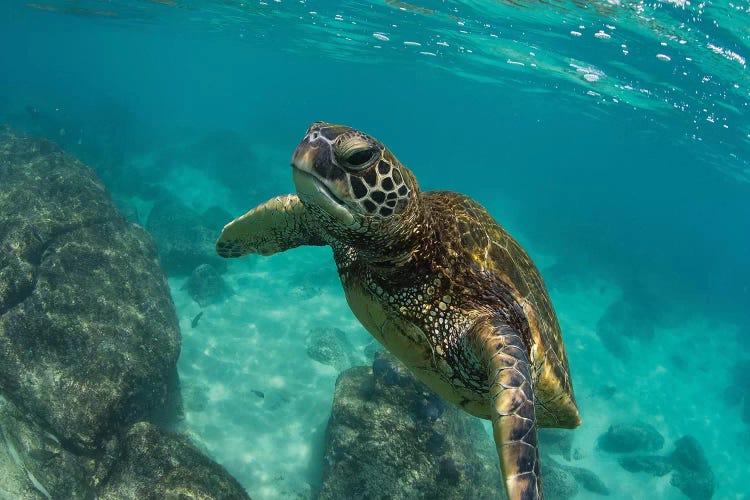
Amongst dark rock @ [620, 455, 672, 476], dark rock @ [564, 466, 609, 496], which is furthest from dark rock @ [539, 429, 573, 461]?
dark rock @ [620, 455, 672, 476]

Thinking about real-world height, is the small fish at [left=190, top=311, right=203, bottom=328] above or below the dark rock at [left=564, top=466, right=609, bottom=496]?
above

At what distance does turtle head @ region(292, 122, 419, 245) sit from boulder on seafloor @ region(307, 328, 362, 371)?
26.9 feet

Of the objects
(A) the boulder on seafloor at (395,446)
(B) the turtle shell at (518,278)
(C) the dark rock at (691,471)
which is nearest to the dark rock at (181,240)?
(A) the boulder on seafloor at (395,446)

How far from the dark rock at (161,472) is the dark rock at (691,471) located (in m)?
11.9

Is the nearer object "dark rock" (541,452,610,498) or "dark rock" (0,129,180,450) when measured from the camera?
"dark rock" (0,129,180,450)

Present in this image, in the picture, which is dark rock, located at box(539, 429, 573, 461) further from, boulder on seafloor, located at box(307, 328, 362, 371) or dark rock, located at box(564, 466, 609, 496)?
boulder on seafloor, located at box(307, 328, 362, 371)

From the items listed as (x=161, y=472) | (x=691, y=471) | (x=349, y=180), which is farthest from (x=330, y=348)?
(x=691, y=471)

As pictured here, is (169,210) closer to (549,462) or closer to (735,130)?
(549,462)

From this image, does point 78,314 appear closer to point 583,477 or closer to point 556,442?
point 556,442

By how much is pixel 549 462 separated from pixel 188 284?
10480 millimetres

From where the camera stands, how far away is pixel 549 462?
10.2 m

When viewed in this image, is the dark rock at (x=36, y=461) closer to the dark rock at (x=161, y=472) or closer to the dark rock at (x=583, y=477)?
the dark rock at (x=161, y=472)

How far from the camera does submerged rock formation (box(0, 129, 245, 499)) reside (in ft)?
17.6

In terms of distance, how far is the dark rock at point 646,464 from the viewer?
442 inches
